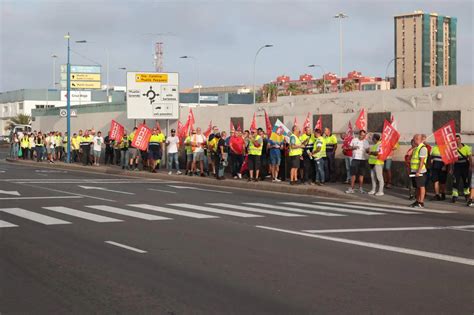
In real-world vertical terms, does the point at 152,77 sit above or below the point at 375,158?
above

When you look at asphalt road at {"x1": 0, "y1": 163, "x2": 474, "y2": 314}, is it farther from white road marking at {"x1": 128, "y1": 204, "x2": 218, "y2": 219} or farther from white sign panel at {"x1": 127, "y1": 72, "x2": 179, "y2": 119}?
white sign panel at {"x1": 127, "y1": 72, "x2": 179, "y2": 119}

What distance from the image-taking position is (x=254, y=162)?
2391 centimetres

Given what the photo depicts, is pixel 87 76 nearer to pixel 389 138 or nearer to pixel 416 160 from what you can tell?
pixel 389 138

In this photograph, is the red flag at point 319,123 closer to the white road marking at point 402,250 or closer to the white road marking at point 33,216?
the white road marking at point 33,216

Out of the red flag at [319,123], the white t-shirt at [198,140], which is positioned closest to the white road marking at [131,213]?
the red flag at [319,123]

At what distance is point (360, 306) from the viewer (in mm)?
6742

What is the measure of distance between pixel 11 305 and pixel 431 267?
5204 millimetres

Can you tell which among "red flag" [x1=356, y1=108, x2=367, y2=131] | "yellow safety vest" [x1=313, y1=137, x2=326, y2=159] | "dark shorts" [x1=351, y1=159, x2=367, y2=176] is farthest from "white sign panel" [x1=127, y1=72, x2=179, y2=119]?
"dark shorts" [x1=351, y1=159, x2=367, y2=176]

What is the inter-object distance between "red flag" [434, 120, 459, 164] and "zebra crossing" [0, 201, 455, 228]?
1837 mm

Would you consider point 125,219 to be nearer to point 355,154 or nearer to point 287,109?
point 355,154

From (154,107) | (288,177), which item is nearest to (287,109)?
(288,177)

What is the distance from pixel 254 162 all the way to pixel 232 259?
14.8 meters

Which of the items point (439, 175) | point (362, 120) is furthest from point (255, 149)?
point (439, 175)

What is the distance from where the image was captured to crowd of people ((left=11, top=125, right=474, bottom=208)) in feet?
57.7
